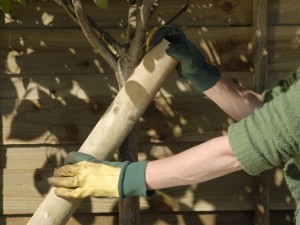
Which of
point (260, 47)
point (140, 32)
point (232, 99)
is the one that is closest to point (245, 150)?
point (232, 99)

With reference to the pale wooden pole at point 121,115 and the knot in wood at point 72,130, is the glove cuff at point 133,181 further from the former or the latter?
the knot in wood at point 72,130

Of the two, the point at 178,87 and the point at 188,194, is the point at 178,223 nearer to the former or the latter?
the point at 188,194

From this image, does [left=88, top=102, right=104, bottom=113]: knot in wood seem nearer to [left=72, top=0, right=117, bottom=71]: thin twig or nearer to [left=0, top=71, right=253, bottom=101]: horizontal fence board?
[left=0, top=71, right=253, bottom=101]: horizontal fence board

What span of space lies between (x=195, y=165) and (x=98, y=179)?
37 centimetres

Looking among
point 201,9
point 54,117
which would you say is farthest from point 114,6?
point 54,117

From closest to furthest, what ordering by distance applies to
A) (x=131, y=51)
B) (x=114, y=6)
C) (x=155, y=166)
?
(x=155, y=166) < (x=131, y=51) < (x=114, y=6)

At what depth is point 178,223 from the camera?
11.0ft

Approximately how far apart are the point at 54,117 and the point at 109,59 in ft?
2.84

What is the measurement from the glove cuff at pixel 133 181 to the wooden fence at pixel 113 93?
1307 mm

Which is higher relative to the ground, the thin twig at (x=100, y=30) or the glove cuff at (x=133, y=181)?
the thin twig at (x=100, y=30)

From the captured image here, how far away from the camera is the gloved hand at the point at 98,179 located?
1.90m

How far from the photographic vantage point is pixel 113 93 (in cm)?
319

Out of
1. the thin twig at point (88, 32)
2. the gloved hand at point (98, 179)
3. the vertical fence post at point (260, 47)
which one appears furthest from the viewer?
the vertical fence post at point (260, 47)

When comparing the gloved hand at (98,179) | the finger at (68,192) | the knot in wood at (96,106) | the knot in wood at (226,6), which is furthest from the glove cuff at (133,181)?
the knot in wood at (226,6)
